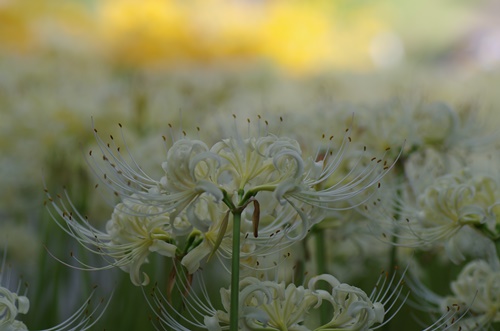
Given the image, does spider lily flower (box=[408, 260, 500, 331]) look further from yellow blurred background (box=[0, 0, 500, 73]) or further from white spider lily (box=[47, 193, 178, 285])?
yellow blurred background (box=[0, 0, 500, 73])

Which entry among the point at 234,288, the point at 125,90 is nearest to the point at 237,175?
the point at 234,288

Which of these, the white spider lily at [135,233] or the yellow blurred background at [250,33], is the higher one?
the yellow blurred background at [250,33]

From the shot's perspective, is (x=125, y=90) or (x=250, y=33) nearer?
(x=125, y=90)

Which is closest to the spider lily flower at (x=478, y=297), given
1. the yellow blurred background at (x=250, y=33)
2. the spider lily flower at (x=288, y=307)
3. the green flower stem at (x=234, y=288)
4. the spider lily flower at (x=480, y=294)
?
the spider lily flower at (x=480, y=294)

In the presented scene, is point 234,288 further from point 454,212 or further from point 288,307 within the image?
point 454,212

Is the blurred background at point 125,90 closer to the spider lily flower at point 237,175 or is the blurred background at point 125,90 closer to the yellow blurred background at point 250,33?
the yellow blurred background at point 250,33

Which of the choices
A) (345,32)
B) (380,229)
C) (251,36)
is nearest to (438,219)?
(380,229)

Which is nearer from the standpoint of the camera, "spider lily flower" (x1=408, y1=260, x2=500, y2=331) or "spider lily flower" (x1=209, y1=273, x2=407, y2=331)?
"spider lily flower" (x1=209, y1=273, x2=407, y2=331)

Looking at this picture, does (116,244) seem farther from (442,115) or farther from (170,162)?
(442,115)


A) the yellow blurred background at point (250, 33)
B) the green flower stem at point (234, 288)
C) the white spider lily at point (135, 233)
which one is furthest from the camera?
the yellow blurred background at point (250, 33)

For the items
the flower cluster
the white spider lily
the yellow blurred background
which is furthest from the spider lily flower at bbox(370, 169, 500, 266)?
the yellow blurred background
